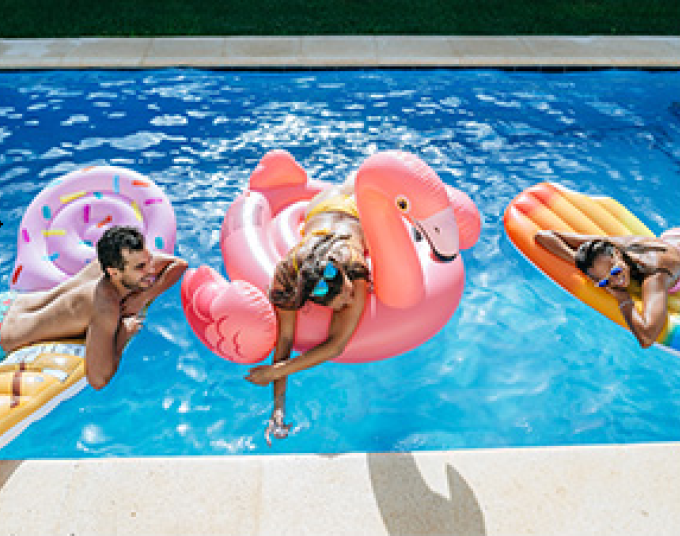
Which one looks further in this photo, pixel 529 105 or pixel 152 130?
pixel 529 105

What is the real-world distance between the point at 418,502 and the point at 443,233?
1.29m

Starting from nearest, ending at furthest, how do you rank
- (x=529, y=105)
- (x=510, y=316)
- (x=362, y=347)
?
(x=362, y=347) → (x=510, y=316) → (x=529, y=105)

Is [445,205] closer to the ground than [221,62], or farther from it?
farther from it

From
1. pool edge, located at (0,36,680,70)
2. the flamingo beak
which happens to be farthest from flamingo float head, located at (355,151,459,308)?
pool edge, located at (0,36,680,70)

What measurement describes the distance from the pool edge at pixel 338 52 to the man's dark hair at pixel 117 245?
5.06 meters

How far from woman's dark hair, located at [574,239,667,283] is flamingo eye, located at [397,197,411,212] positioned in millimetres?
1486

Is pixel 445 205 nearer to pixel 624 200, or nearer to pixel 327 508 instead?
pixel 327 508

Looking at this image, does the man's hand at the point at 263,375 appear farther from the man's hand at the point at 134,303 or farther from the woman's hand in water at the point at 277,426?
the man's hand at the point at 134,303

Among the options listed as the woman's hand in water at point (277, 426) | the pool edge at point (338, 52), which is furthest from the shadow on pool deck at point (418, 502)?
the pool edge at point (338, 52)

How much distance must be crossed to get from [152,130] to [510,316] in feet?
13.8

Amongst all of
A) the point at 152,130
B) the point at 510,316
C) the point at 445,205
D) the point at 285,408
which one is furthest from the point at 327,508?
the point at 152,130

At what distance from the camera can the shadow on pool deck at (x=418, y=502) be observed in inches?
121

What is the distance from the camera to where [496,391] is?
431 centimetres

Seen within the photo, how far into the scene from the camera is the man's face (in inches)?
143
